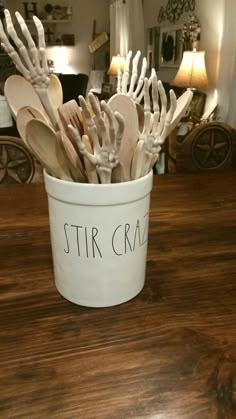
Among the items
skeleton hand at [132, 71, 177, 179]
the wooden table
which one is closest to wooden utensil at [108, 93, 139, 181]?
skeleton hand at [132, 71, 177, 179]

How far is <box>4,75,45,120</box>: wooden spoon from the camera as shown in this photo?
17.3 inches

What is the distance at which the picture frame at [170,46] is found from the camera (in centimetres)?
336

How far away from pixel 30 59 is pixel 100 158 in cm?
13

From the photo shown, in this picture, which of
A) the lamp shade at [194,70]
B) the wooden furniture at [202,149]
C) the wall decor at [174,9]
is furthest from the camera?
the wall decor at [174,9]

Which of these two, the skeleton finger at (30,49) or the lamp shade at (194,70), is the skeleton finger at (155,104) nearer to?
the skeleton finger at (30,49)

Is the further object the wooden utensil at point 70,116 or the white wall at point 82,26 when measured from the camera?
the white wall at point 82,26

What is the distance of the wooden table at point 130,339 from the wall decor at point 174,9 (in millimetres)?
3111

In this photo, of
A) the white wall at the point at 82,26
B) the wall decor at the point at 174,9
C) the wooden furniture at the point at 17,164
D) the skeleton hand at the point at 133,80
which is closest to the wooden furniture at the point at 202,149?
the wooden furniture at the point at 17,164

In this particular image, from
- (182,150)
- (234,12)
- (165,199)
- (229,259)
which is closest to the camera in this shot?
(229,259)

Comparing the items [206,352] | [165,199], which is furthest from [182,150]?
[206,352]

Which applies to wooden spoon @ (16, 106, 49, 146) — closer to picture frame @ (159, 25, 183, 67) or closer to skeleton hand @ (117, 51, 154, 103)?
skeleton hand @ (117, 51, 154, 103)

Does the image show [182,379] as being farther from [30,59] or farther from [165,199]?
[165,199]

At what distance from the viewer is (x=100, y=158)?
38cm

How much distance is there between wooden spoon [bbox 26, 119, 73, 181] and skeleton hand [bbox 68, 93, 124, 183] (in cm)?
4
